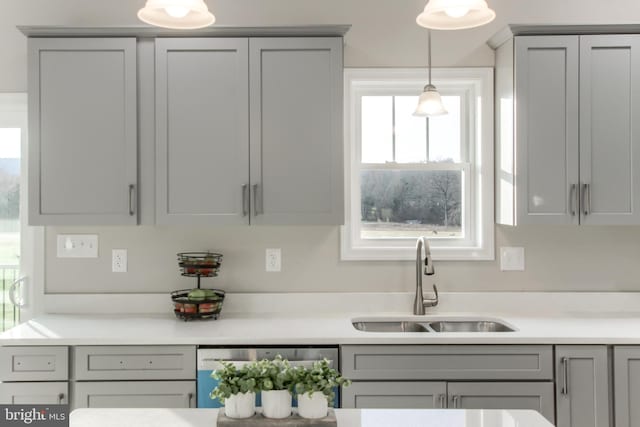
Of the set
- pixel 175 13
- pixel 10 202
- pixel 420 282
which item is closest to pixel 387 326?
pixel 420 282

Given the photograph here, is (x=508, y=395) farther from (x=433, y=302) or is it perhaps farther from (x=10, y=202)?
(x=10, y=202)

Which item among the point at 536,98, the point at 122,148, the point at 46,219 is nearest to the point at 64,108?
the point at 122,148

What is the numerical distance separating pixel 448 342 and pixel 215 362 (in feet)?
3.31

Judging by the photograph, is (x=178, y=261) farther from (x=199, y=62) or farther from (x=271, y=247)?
(x=199, y=62)

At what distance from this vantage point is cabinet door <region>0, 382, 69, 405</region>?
2.52 metres

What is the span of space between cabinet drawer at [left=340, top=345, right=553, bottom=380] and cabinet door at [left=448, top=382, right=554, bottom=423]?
0.03m

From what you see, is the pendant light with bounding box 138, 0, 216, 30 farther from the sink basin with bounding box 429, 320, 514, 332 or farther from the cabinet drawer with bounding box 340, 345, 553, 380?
the sink basin with bounding box 429, 320, 514, 332

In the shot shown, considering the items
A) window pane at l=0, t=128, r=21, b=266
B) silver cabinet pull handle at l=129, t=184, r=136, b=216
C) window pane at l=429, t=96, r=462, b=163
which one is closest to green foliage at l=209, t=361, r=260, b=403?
silver cabinet pull handle at l=129, t=184, r=136, b=216

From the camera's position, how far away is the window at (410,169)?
10.5 feet

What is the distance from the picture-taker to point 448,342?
2508 mm

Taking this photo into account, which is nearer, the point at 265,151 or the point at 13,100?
the point at 265,151

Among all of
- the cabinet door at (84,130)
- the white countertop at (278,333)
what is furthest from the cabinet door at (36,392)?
the cabinet door at (84,130)

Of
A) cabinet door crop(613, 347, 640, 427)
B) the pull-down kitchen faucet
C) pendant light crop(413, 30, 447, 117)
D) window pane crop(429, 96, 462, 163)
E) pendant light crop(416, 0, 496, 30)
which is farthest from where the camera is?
window pane crop(429, 96, 462, 163)

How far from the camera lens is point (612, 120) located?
110 inches
